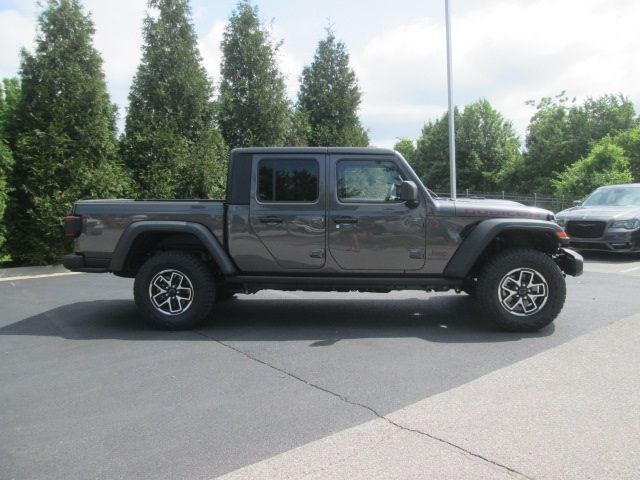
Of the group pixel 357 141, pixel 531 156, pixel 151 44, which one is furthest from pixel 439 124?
pixel 151 44

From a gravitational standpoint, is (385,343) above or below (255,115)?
→ below

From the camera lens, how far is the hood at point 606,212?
35.8 feet

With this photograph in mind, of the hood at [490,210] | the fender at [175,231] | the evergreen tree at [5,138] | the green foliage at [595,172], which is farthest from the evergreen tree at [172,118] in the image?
the green foliage at [595,172]

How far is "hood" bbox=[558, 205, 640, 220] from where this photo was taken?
10922 mm

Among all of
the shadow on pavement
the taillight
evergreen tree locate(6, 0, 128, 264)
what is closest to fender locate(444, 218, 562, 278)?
the shadow on pavement

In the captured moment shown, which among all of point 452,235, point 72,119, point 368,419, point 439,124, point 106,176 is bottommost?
point 368,419

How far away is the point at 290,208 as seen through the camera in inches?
211

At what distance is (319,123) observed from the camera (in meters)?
16.2

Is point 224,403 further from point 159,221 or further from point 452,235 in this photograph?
point 452,235

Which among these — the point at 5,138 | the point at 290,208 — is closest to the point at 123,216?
the point at 290,208

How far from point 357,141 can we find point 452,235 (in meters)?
11.1

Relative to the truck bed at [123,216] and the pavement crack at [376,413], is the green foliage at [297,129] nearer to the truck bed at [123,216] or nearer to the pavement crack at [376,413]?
the truck bed at [123,216]

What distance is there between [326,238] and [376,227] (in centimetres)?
A: 53

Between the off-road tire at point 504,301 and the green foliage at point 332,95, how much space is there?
11.2 metres
